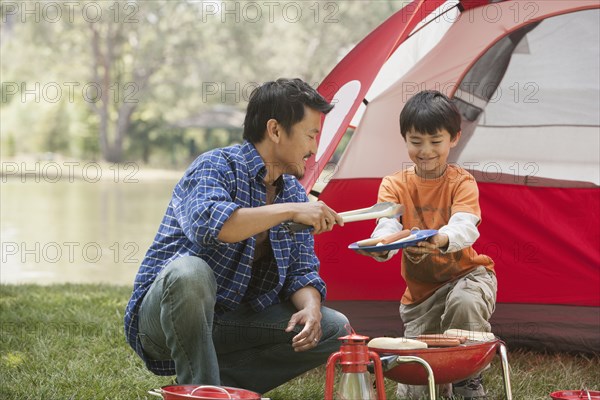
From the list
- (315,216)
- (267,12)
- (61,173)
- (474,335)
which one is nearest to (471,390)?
(474,335)

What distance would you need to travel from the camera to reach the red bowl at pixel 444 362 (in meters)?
1.95

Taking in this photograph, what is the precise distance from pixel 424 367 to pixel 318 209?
0.42 m

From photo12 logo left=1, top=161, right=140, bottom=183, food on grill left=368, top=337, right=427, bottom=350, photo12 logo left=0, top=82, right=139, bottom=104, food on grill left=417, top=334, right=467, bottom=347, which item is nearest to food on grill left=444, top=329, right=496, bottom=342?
food on grill left=417, top=334, right=467, bottom=347

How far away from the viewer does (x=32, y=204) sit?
11.7 metres

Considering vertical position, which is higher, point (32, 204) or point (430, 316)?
point (430, 316)

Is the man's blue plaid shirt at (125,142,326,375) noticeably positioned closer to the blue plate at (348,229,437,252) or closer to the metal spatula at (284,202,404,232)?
the metal spatula at (284,202,404,232)

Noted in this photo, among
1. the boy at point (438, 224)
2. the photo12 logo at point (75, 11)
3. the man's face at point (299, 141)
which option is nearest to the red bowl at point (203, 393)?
the man's face at point (299, 141)

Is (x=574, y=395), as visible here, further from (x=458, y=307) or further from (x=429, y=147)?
(x=429, y=147)

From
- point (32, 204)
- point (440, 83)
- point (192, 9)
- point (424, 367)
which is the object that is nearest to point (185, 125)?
point (192, 9)

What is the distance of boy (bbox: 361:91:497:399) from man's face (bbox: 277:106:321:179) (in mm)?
353

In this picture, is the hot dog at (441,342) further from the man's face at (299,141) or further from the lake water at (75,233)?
the lake water at (75,233)

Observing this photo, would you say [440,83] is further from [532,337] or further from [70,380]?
[70,380]

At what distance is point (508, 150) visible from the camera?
359cm

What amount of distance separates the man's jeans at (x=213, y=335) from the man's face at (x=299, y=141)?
375 millimetres
